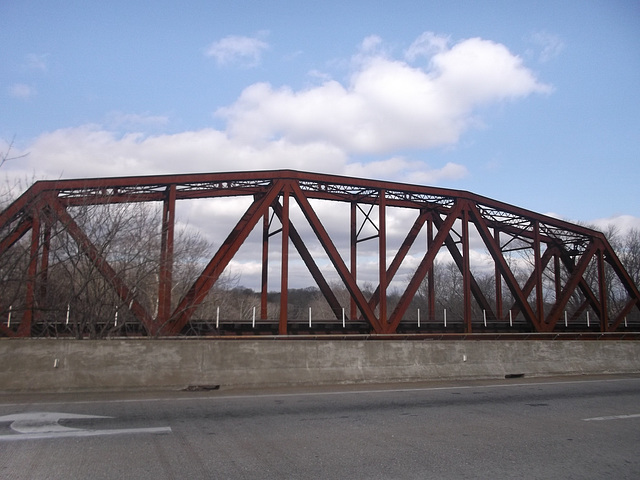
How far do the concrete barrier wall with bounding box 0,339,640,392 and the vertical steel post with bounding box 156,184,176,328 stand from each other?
4.57 metres

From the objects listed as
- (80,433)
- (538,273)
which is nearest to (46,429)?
(80,433)

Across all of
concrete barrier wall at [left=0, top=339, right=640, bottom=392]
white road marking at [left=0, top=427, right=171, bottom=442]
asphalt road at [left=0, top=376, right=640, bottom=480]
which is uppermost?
concrete barrier wall at [left=0, top=339, right=640, bottom=392]

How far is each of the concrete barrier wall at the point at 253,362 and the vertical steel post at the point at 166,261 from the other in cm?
457

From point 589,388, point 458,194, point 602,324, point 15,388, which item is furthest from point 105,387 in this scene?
point 602,324

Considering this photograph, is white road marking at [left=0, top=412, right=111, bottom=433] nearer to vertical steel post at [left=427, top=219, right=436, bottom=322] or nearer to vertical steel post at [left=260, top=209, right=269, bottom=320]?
vertical steel post at [left=260, top=209, right=269, bottom=320]

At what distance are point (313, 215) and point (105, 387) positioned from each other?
1019 cm

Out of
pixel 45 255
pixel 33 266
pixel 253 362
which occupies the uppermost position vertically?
pixel 45 255

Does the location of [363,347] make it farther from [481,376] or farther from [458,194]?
[458,194]

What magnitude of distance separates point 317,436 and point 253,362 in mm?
5369

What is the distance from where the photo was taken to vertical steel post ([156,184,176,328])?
16297 millimetres

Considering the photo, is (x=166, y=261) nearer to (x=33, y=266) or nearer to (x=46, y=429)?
(x=33, y=266)

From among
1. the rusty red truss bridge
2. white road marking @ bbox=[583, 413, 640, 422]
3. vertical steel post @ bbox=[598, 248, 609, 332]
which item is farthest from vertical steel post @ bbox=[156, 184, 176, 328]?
vertical steel post @ bbox=[598, 248, 609, 332]

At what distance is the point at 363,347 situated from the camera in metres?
13.8

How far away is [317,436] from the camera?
24.3 feet
